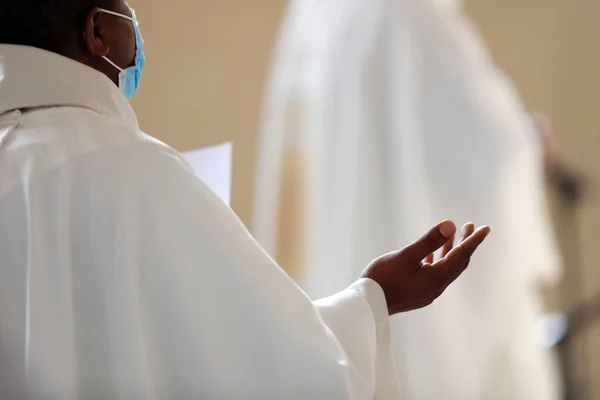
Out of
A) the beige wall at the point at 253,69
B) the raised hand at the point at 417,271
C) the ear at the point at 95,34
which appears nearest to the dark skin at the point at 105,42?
the ear at the point at 95,34

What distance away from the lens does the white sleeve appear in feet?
2.27

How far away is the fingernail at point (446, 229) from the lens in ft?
2.66

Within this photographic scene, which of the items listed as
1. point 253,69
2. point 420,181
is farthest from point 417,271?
point 253,69

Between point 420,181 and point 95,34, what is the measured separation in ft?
3.36

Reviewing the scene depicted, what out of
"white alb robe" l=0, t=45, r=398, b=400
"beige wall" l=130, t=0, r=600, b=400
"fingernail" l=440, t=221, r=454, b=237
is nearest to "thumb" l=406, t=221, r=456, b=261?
"fingernail" l=440, t=221, r=454, b=237

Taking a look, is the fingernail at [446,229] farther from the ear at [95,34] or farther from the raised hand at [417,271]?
the ear at [95,34]

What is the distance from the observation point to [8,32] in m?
0.85

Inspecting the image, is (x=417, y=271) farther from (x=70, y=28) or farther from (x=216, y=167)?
(x=70, y=28)

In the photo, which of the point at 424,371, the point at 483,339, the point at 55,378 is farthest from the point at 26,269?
the point at 483,339

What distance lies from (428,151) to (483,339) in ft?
1.46

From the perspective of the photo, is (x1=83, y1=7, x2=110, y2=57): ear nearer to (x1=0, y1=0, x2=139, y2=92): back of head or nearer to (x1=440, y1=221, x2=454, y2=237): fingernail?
(x1=0, y1=0, x2=139, y2=92): back of head

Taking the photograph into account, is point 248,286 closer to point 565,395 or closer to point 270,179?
point 270,179

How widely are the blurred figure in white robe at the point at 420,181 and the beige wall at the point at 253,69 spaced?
2.24ft

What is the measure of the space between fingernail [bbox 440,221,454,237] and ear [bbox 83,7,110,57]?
431 mm
